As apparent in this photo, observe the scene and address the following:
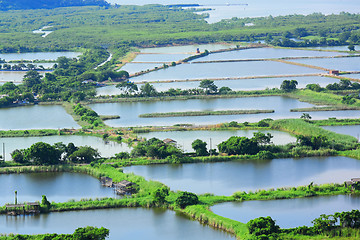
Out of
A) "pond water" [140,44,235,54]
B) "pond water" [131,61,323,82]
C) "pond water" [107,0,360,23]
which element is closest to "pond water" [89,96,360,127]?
"pond water" [131,61,323,82]

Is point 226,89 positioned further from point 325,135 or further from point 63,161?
point 63,161

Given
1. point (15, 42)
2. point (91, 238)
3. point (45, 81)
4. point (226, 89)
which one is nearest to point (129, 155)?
point (91, 238)

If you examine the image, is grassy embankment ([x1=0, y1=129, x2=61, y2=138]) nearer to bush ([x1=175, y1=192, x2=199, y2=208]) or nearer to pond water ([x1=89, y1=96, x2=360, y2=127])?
pond water ([x1=89, y1=96, x2=360, y2=127])

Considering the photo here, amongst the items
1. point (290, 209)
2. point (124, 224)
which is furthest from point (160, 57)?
point (124, 224)

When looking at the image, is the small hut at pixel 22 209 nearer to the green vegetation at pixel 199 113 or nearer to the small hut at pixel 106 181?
the small hut at pixel 106 181

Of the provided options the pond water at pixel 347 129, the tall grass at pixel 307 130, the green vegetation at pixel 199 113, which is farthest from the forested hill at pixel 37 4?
the pond water at pixel 347 129

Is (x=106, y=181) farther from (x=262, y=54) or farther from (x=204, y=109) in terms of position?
(x=262, y=54)

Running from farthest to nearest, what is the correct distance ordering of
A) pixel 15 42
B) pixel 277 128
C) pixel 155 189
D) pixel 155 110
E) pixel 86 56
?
pixel 15 42 → pixel 86 56 → pixel 155 110 → pixel 277 128 → pixel 155 189
